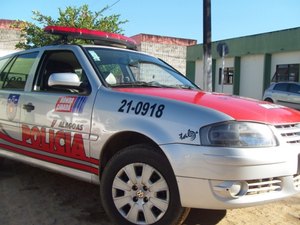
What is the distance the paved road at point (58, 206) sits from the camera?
3.79 metres

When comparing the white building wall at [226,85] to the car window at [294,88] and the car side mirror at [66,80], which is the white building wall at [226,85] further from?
the car side mirror at [66,80]

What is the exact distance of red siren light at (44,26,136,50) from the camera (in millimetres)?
4680

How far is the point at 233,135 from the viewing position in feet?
9.87

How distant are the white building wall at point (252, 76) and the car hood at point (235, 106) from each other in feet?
74.4

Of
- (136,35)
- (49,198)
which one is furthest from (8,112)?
(136,35)

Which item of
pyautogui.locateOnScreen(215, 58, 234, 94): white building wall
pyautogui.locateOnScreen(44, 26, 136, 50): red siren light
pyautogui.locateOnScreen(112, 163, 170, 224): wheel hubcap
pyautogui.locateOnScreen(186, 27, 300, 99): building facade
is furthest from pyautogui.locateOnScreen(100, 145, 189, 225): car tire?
pyautogui.locateOnScreen(215, 58, 234, 94): white building wall

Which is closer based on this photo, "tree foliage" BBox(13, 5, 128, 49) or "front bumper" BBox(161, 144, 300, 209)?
"front bumper" BBox(161, 144, 300, 209)

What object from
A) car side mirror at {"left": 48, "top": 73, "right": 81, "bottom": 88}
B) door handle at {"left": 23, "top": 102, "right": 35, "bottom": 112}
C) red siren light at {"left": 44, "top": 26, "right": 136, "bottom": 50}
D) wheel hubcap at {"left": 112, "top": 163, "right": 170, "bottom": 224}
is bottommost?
wheel hubcap at {"left": 112, "top": 163, "right": 170, "bottom": 224}

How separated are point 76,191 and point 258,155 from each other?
7.94ft

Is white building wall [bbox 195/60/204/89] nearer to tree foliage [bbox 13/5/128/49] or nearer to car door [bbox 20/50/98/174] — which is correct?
tree foliage [bbox 13/5/128/49]

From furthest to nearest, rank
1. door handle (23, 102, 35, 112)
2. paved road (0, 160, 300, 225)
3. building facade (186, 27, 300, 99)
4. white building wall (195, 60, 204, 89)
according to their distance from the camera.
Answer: white building wall (195, 60, 204, 89) < building facade (186, 27, 300, 99) < door handle (23, 102, 35, 112) < paved road (0, 160, 300, 225)

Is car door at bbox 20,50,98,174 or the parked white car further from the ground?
car door at bbox 20,50,98,174

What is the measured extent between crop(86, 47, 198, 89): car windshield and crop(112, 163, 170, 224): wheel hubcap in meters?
0.93

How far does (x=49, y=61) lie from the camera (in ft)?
15.4
